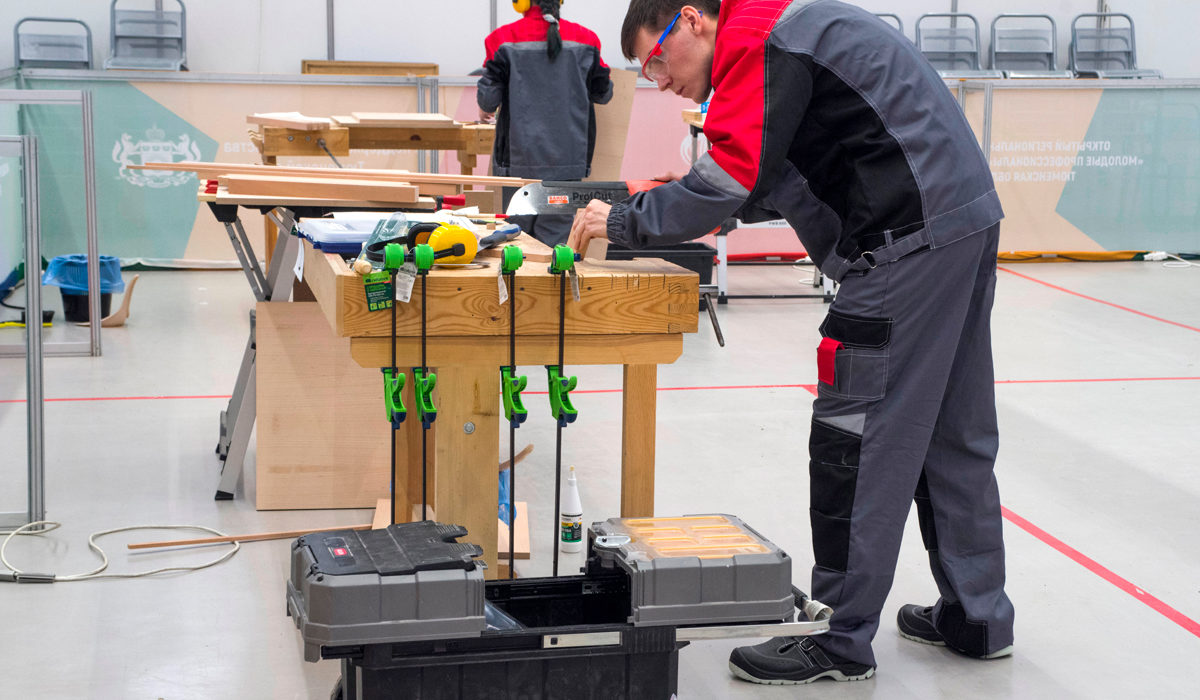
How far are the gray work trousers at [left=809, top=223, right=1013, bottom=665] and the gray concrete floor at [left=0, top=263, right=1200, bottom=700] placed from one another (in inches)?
9.3

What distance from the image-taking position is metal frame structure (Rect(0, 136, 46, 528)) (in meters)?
3.27

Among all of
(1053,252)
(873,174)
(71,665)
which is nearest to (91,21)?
(1053,252)

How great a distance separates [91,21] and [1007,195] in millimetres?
7144

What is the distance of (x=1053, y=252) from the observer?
28.3ft

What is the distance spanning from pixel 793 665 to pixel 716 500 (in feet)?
3.79

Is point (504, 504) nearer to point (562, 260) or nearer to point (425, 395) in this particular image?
point (425, 395)

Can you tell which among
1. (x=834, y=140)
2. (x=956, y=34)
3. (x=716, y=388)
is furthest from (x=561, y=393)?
(x=956, y=34)

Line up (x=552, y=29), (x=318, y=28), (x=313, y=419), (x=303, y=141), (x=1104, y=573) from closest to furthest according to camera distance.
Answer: (x=1104, y=573) → (x=313, y=419) → (x=303, y=141) → (x=552, y=29) → (x=318, y=28)

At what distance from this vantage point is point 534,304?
2.26m

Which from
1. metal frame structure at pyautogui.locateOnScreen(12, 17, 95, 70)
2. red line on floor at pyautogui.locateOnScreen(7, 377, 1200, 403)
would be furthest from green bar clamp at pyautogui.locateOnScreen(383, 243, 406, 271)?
metal frame structure at pyautogui.locateOnScreen(12, 17, 95, 70)

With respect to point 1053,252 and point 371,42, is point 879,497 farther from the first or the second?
point 371,42

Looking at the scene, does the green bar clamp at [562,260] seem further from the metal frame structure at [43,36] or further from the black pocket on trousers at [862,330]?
the metal frame structure at [43,36]

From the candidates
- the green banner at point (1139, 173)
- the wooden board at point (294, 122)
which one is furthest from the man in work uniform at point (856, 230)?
the green banner at point (1139, 173)

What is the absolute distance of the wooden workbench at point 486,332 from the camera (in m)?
2.23
